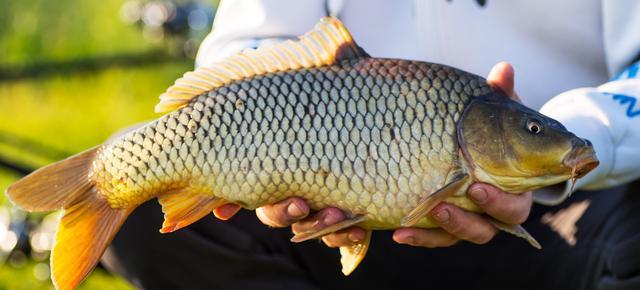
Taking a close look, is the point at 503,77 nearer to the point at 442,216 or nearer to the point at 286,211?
the point at 442,216

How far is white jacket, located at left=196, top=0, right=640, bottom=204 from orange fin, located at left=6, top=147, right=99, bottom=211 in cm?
37

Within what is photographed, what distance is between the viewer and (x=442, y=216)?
46.3 inches

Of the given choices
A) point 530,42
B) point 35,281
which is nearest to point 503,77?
point 530,42

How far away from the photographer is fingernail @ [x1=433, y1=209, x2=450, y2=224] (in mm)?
1172

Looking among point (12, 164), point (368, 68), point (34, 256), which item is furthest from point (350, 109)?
point (34, 256)

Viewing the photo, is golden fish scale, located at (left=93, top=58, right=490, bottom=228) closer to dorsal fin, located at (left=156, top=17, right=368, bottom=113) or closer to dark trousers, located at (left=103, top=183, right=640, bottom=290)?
dorsal fin, located at (left=156, top=17, right=368, bottom=113)

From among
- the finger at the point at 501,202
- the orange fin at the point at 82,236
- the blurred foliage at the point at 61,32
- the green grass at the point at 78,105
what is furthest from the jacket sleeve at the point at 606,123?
the blurred foliage at the point at 61,32

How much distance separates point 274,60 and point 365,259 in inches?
16.4

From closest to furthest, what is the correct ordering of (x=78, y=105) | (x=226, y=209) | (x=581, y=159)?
(x=581, y=159) < (x=226, y=209) < (x=78, y=105)

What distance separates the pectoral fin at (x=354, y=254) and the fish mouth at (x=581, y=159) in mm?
255

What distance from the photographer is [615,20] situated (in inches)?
55.8

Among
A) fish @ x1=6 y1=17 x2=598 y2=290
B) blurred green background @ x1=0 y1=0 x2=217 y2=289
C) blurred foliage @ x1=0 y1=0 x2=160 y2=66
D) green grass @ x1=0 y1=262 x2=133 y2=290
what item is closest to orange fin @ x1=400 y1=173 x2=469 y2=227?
fish @ x1=6 y1=17 x2=598 y2=290

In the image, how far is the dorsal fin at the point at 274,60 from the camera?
1.20 meters

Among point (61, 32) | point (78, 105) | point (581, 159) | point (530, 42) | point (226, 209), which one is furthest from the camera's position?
point (61, 32)
